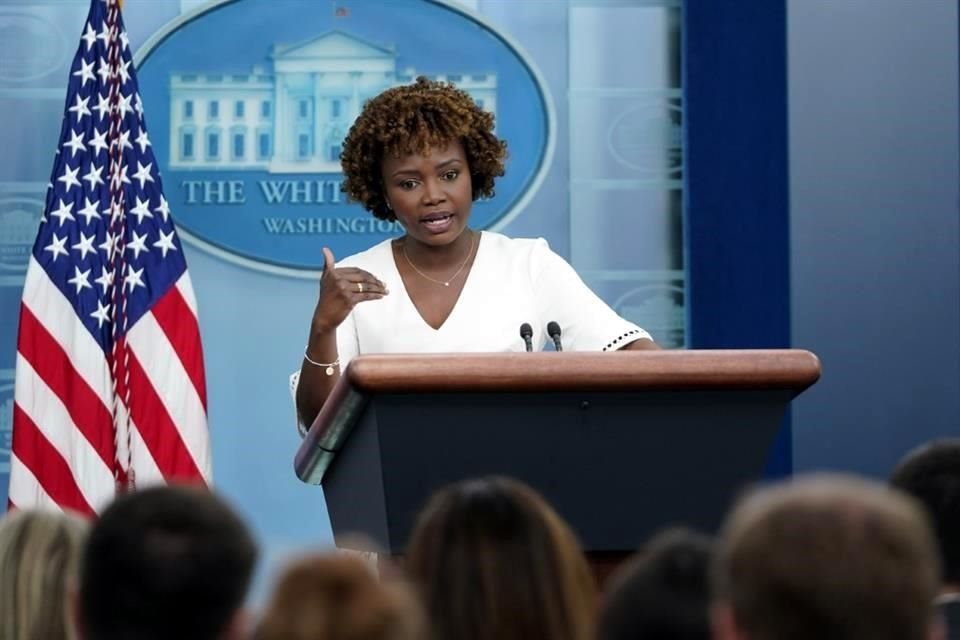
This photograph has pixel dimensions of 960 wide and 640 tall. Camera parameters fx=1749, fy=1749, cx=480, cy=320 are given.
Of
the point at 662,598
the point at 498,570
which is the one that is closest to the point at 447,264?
the point at 498,570

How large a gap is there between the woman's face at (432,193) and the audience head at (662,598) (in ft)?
6.40

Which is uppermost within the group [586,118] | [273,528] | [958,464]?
[586,118]

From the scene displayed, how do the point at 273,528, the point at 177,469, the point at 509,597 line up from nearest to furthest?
the point at 509,597 → the point at 177,469 → the point at 273,528

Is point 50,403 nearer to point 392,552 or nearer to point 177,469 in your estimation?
point 177,469

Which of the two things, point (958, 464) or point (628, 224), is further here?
point (628, 224)

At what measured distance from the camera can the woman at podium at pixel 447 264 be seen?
3.54 m

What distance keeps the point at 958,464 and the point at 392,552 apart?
84 centimetres

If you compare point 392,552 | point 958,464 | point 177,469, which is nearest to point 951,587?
point 958,464

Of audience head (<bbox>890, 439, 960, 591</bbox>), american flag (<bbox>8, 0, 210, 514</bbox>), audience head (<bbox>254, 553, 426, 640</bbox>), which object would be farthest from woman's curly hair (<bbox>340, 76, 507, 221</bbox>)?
audience head (<bbox>254, 553, 426, 640</bbox>)

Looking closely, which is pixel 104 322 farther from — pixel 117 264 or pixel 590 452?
pixel 590 452

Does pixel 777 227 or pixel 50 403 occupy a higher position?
pixel 777 227

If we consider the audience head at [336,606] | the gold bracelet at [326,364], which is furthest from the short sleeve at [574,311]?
the audience head at [336,606]

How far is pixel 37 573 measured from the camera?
2100mm

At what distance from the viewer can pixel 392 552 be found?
264 cm
